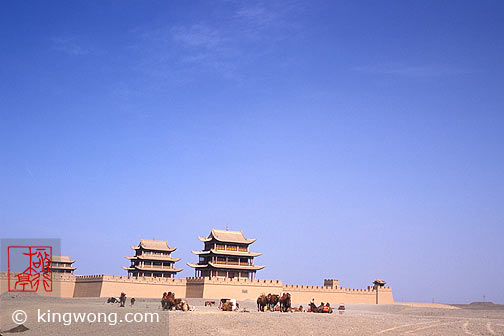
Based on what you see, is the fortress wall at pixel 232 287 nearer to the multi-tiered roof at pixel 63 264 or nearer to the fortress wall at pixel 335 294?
the fortress wall at pixel 335 294

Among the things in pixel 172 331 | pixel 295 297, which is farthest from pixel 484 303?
pixel 172 331

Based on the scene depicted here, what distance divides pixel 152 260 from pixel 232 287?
39.8ft

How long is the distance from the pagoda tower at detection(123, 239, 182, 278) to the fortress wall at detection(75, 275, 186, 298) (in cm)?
574

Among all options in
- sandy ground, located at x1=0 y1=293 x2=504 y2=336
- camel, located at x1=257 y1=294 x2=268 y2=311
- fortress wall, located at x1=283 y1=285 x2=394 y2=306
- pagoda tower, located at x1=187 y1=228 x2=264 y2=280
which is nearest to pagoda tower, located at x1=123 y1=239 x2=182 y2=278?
pagoda tower, located at x1=187 y1=228 x2=264 y2=280

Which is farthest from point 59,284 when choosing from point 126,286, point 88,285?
point 126,286

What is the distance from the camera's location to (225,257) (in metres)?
65.9

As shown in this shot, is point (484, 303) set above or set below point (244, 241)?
below

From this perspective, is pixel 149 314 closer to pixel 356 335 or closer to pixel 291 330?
pixel 291 330

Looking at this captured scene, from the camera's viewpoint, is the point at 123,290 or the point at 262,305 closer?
the point at 262,305

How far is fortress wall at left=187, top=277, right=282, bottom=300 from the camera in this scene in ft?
199

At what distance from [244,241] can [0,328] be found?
40.0 meters

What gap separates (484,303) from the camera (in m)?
67.0

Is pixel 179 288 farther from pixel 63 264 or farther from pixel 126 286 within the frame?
pixel 63 264

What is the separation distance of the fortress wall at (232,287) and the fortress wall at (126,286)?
1.98 m
